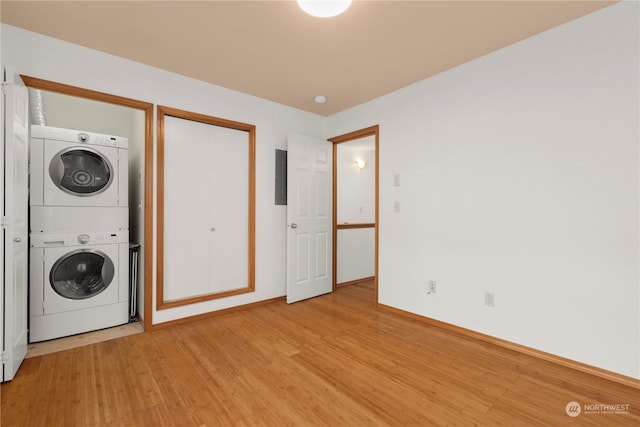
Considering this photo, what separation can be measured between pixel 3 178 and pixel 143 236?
3.65 ft

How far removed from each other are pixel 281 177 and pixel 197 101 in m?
1.24

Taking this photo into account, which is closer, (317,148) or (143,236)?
(143,236)

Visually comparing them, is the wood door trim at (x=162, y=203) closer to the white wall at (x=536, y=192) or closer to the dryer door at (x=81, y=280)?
the dryer door at (x=81, y=280)

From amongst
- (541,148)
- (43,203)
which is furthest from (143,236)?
(541,148)

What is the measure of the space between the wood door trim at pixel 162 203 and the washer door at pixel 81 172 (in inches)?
21.0

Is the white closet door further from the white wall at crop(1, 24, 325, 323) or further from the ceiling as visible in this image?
the ceiling

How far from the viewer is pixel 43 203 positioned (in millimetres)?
2490

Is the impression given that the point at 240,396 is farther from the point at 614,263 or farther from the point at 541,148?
the point at 541,148

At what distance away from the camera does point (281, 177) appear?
12.0 feet

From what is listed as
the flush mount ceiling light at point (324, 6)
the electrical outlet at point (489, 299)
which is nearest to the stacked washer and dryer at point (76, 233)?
the flush mount ceiling light at point (324, 6)

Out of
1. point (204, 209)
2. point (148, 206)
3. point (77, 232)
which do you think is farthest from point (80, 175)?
point (204, 209)

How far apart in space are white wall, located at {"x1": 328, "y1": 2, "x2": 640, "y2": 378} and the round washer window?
2.98 m

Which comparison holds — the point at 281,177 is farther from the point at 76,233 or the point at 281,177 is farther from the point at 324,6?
the point at 324,6

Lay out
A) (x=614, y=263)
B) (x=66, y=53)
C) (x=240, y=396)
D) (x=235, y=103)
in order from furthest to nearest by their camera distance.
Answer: (x=235, y=103), (x=66, y=53), (x=614, y=263), (x=240, y=396)
